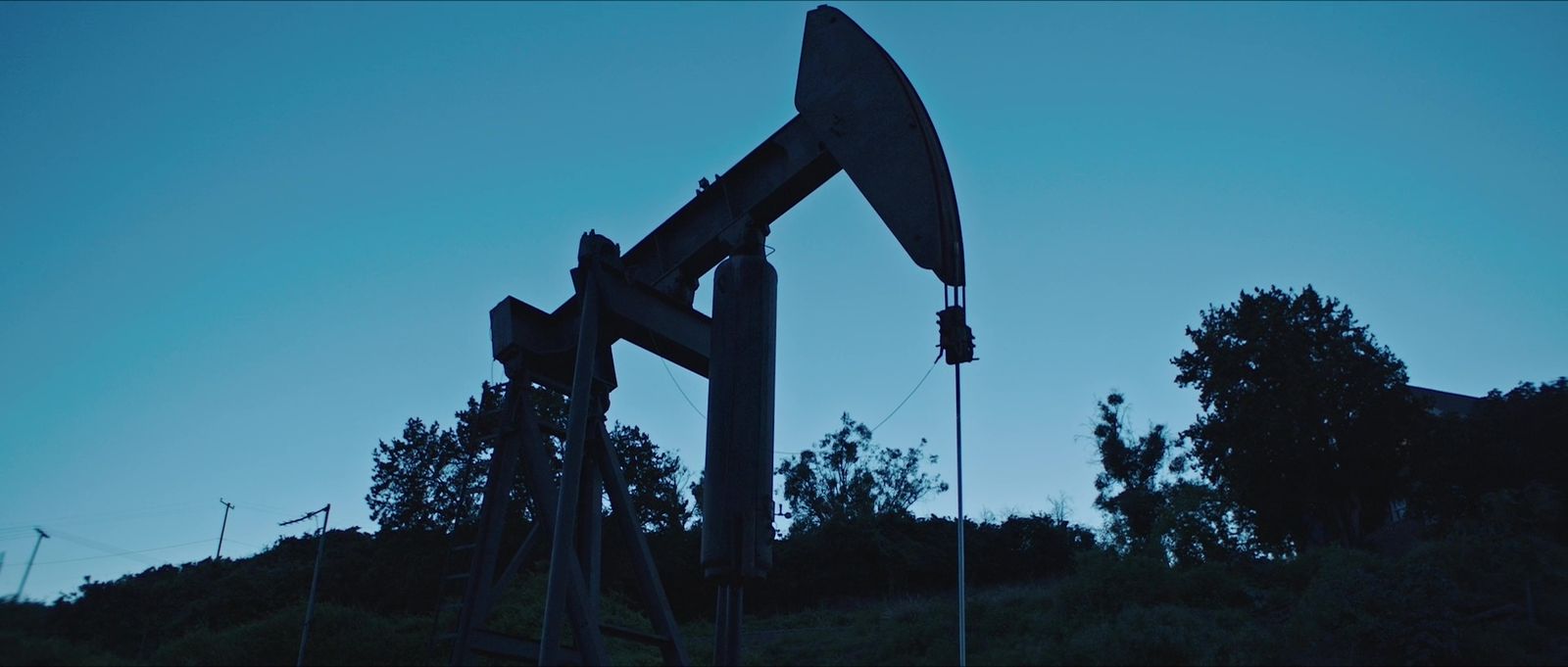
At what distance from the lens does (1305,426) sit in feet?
102

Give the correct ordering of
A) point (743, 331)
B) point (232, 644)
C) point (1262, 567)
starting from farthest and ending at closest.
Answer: point (1262, 567) → point (232, 644) → point (743, 331)

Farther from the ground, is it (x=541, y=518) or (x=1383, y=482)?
(x=1383, y=482)

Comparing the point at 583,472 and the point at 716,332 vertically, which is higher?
the point at 716,332

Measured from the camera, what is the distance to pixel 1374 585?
65.0ft

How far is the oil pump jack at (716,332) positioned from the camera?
27.5 ft

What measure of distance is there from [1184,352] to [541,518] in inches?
1156

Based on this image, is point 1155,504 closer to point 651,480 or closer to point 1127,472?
point 1127,472

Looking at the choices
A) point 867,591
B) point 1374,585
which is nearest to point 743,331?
point 1374,585

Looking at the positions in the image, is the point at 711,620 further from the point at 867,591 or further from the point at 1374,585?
the point at 1374,585

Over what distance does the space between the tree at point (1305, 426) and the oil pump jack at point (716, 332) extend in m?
25.8

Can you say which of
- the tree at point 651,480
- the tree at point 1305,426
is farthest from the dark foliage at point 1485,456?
the tree at point 651,480

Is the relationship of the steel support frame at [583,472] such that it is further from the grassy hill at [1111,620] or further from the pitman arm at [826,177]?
the grassy hill at [1111,620]

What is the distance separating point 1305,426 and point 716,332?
2752 centimetres

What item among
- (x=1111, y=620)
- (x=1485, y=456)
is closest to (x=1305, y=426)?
(x=1485, y=456)
